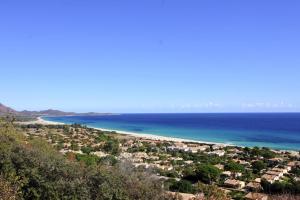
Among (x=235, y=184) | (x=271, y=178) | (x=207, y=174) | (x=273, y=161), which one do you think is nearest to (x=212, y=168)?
(x=207, y=174)

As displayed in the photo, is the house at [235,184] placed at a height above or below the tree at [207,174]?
below

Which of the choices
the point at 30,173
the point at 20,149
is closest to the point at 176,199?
the point at 30,173

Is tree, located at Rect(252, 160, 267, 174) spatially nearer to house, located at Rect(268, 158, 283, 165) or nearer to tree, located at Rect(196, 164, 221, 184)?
house, located at Rect(268, 158, 283, 165)

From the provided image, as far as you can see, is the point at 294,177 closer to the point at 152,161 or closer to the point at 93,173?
the point at 152,161

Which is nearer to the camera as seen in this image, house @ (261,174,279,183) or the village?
the village

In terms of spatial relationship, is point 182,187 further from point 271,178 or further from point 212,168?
point 271,178

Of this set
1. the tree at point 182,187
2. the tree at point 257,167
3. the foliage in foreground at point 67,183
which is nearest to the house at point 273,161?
A: the tree at point 257,167

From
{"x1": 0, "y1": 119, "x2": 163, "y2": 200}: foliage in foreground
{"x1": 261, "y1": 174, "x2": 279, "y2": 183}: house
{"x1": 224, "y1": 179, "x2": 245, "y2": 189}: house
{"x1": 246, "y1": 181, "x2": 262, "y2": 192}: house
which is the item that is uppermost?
{"x1": 0, "y1": 119, "x2": 163, "y2": 200}: foliage in foreground

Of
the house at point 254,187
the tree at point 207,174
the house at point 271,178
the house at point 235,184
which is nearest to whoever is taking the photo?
the house at point 254,187

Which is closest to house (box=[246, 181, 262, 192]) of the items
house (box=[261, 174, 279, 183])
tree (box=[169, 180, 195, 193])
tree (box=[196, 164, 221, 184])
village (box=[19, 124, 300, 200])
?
village (box=[19, 124, 300, 200])

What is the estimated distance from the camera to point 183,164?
39438mm

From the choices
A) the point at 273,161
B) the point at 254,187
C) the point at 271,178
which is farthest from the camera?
the point at 273,161

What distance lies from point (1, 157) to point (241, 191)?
1617 cm

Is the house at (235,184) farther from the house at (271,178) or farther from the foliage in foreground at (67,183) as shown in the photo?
the foliage in foreground at (67,183)
